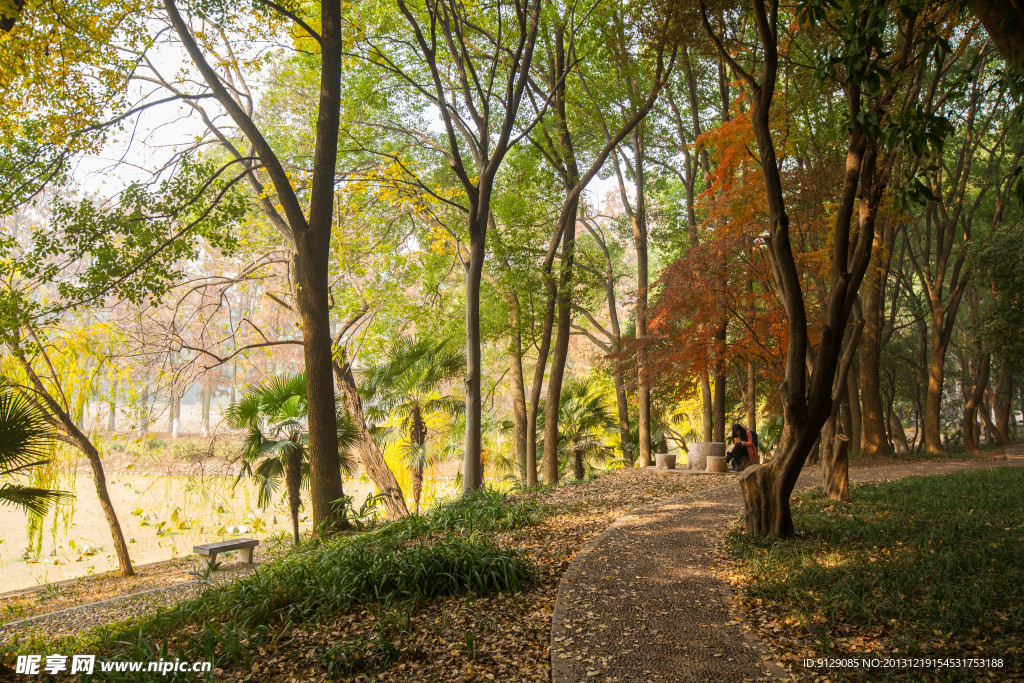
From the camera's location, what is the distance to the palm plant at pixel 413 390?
13773 mm

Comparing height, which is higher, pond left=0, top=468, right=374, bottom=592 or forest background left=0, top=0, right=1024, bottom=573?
forest background left=0, top=0, right=1024, bottom=573

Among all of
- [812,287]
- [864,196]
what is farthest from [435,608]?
[812,287]

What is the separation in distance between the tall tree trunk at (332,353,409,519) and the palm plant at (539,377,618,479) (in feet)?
17.3

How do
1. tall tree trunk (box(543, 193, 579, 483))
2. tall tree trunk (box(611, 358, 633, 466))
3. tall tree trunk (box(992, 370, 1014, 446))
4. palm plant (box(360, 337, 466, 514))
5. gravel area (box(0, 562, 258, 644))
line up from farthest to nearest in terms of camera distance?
tall tree trunk (box(992, 370, 1014, 446)) < tall tree trunk (box(611, 358, 633, 466)) < palm plant (box(360, 337, 466, 514)) < tall tree trunk (box(543, 193, 579, 483)) < gravel area (box(0, 562, 258, 644))

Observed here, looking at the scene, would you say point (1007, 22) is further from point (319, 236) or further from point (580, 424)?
point (580, 424)

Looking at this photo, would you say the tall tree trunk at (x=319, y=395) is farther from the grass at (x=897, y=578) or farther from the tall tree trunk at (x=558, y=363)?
the tall tree trunk at (x=558, y=363)

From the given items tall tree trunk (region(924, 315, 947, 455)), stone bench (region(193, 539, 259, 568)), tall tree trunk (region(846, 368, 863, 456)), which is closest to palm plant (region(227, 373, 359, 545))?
stone bench (region(193, 539, 259, 568))

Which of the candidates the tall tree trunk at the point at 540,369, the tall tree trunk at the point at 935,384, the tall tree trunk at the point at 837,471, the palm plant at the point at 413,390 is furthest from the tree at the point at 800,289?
the tall tree trunk at the point at 935,384

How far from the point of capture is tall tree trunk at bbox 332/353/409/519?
11938 mm

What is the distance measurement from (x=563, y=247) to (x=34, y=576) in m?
12.5

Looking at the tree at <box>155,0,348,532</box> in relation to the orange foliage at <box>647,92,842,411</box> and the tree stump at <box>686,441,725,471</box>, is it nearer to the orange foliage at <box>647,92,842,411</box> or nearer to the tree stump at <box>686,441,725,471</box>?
the orange foliage at <box>647,92,842,411</box>

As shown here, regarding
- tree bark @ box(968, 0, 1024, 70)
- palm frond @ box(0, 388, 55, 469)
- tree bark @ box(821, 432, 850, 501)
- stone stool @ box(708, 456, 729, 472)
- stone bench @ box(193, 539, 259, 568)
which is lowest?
stone bench @ box(193, 539, 259, 568)

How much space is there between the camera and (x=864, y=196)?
609 centimetres

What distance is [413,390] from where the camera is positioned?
14125 millimetres
